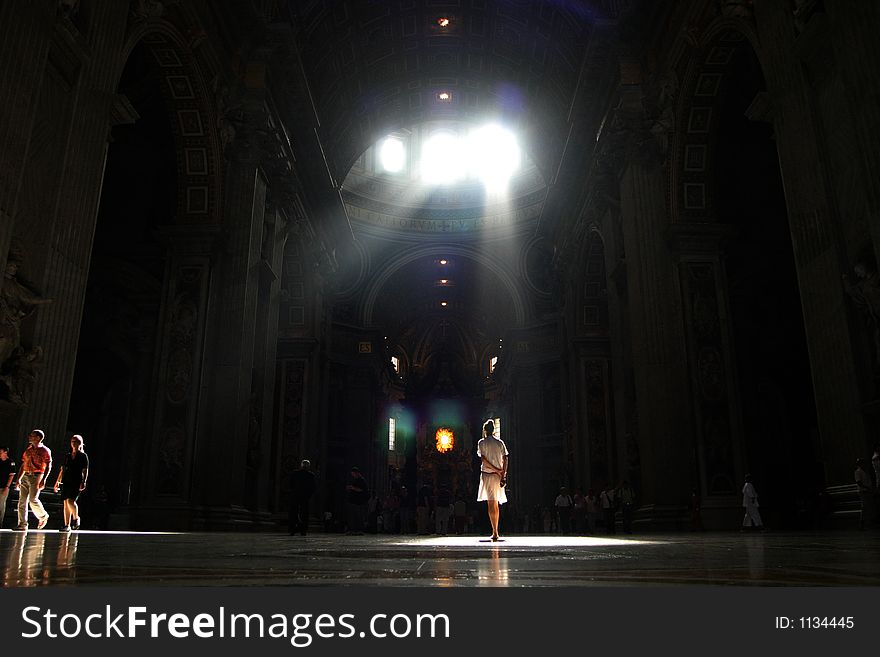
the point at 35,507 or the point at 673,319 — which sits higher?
the point at 673,319

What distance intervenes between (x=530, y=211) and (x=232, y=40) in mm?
19487

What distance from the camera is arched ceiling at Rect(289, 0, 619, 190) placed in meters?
16.7

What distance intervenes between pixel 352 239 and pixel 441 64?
705 cm

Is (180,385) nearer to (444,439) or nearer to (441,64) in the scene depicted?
(441,64)

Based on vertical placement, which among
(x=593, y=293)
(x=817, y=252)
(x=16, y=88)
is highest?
(x=593, y=293)

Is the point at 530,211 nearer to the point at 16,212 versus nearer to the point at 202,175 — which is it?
the point at 202,175

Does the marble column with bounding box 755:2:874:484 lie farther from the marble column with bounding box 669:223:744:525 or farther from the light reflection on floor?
the marble column with bounding box 669:223:744:525

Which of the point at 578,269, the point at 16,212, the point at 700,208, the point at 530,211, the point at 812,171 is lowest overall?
the point at 16,212

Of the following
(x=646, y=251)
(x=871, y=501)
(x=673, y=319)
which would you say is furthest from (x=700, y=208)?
(x=871, y=501)

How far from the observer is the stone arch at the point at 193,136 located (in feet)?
38.0

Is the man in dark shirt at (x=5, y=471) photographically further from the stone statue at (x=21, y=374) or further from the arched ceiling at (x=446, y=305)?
the arched ceiling at (x=446, y=305)

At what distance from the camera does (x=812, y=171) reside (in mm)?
7363

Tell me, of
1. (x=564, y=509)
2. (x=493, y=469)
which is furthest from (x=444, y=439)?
(x=493, y=469)

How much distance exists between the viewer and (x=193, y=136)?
1226cm
